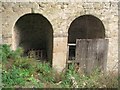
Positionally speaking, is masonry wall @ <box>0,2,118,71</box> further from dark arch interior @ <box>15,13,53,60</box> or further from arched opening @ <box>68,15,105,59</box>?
dark arch interior @ <box>15,13,53,60</box>

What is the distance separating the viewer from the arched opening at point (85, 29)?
1141cm

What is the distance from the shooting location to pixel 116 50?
11234 mm

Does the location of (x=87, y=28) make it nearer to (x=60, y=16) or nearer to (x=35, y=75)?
(x=60, y=16)

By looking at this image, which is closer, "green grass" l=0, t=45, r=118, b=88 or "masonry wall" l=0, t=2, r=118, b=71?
"green grass" l=0, t=45, r=118, b=88

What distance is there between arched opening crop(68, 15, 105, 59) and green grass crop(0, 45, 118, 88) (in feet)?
4.46

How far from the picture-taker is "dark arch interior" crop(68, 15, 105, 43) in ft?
37.5

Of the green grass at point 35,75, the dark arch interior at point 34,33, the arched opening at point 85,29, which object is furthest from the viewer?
the dark arch interior at point 34,33

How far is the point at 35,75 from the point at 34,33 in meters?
2.76

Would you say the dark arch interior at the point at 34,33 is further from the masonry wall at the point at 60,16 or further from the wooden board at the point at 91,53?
the wooden board at the point at 91,53

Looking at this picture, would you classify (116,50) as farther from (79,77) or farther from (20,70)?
(20,70)

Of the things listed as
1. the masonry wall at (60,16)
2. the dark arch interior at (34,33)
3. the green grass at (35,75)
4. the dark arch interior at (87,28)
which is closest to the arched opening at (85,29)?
the dark arch interior at (87,28)

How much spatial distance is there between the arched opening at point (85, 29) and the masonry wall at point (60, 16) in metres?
0.35

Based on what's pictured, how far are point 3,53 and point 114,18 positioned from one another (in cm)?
397

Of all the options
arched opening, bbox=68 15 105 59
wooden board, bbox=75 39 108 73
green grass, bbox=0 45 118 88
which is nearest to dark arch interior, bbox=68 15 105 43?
arched opening, bbox=68 15 105 59
